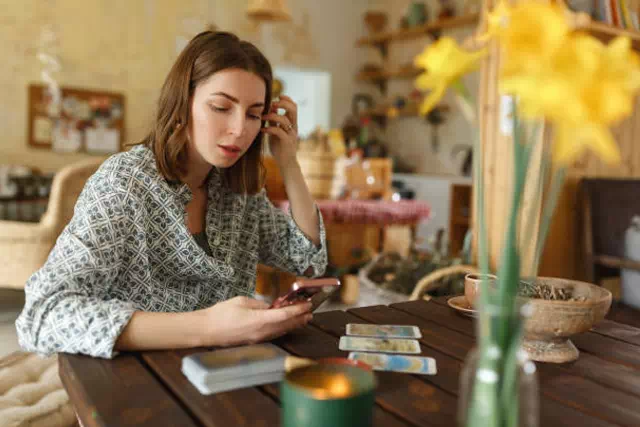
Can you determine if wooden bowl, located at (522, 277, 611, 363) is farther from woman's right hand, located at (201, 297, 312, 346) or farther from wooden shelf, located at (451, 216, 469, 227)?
wooden shelf, located at (451, 216, 469, 227)

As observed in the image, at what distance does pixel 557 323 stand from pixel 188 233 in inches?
30.9

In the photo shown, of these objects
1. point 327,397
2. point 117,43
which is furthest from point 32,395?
point 117,43

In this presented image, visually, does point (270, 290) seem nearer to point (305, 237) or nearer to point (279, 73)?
point (305, 237)

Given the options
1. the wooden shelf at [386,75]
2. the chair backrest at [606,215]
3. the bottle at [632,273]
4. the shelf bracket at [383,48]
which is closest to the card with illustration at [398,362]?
the bottle at [632,273]

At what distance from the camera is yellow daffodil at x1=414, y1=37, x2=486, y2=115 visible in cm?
55

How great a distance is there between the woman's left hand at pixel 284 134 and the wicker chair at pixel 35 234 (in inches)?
70.7

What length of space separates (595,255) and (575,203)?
0.44 meters

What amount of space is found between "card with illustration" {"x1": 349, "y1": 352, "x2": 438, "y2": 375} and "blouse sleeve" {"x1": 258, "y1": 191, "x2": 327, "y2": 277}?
60 cm

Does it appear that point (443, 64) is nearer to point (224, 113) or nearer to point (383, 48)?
point (224, 113)

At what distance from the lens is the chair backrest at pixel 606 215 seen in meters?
2.68

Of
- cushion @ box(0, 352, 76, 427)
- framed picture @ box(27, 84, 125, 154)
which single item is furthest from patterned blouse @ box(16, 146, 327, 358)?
framed picture @ box(27, 84, 125, 154)

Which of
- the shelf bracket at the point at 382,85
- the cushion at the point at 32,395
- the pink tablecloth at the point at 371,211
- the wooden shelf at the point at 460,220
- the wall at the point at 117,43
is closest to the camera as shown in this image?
the cushion at the point at 32,395

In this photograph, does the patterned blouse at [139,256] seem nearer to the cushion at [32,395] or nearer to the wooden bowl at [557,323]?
the cushion at [32,395]

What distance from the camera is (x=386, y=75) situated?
21.7ft
